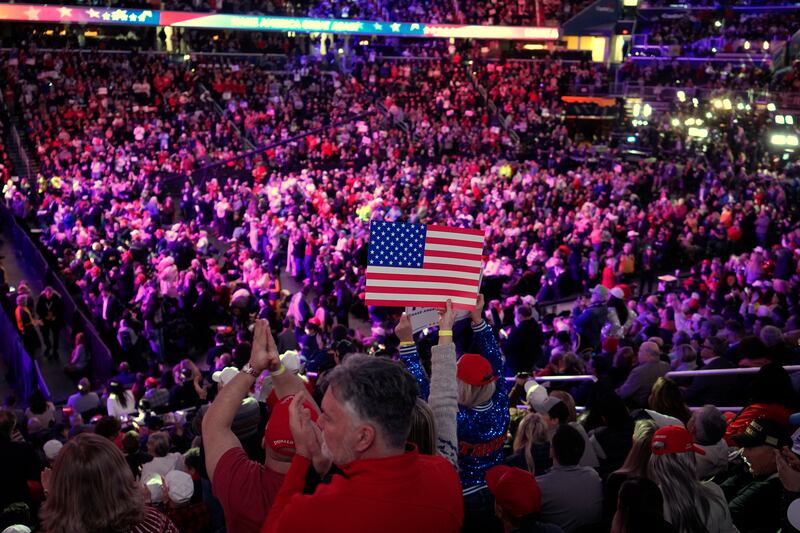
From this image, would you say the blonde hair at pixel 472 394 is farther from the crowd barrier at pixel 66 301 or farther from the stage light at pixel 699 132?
the stage light at pixel 699 132

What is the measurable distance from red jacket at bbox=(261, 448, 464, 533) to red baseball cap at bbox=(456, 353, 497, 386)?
1360 millimetres

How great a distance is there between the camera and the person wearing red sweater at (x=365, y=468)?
2363mm

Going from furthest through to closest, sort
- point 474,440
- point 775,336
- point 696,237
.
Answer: point 696,237 → point 775,336 → point 474,440

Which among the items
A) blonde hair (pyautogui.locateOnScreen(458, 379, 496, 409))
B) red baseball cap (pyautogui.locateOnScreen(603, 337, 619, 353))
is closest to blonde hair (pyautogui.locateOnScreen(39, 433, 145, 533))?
blonde hair (pyautogui.locateOnScreen(458, 379, 496, 409))

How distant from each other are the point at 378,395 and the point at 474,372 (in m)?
1.52

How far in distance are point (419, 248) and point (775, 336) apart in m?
4.54

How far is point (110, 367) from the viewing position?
1175 cm

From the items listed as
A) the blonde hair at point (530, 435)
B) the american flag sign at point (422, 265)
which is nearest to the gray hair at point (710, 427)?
the blonde hair at point (530, 435)

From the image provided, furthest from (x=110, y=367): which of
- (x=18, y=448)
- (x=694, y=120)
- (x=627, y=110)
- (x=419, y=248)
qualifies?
(x=627, y=110)

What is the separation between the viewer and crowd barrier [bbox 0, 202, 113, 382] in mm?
11953

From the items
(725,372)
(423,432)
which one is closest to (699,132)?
(725,372)

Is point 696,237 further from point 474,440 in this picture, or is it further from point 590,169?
point 474,440

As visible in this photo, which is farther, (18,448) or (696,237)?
(696,237)

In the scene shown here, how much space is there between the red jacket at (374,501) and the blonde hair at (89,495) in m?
0.58
